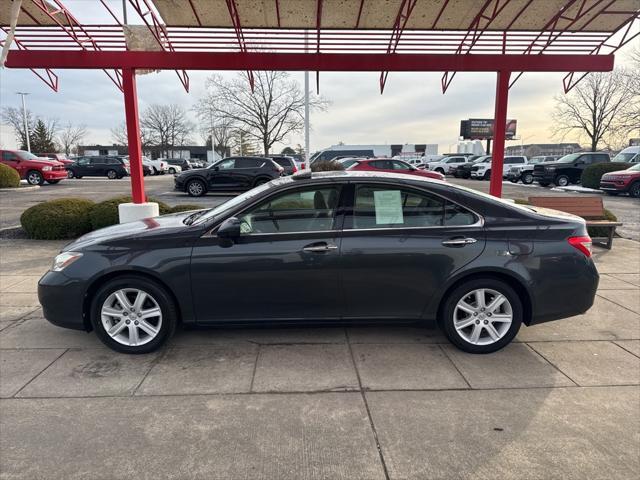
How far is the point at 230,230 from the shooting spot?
139 inches

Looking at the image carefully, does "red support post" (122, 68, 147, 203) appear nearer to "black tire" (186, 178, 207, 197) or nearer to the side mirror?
the side mirror

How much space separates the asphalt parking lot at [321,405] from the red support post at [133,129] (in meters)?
4.11

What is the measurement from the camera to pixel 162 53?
23.7ft

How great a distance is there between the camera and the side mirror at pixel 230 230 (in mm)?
3525

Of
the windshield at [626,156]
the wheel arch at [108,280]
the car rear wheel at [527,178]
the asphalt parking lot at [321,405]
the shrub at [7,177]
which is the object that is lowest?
the asphalt parking lot at [321,405]

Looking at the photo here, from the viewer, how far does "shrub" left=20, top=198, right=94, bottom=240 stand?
8.33 metres

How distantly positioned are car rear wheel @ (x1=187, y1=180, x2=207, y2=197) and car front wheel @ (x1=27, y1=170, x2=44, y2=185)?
1030 centimetres

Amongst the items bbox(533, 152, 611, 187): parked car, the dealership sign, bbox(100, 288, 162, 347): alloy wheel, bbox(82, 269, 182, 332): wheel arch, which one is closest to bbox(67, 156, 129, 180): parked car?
bbox(533, 152, 611, 187): parked car

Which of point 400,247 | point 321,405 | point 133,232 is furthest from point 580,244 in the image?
point 133,232

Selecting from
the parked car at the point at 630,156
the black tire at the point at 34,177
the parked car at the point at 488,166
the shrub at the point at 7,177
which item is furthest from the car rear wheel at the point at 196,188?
the parked car at the point at 630,156

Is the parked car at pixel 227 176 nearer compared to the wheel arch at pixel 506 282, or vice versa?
the wheel arch at pixel 506 282

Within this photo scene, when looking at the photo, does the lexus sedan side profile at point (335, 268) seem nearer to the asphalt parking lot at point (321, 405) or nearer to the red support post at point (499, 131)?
the asphalt parking lot at point (321, 405)

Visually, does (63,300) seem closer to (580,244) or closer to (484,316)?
(484,316)

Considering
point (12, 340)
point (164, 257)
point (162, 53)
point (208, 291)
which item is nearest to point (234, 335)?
point (208, 291)
